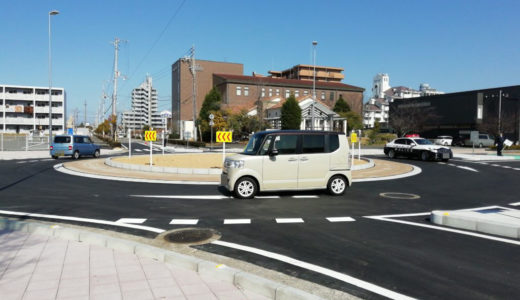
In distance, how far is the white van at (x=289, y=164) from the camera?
9.88 m

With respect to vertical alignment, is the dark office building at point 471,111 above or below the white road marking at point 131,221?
above

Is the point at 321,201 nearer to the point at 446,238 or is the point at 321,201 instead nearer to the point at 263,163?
the point at 263,163

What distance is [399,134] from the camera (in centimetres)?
6122

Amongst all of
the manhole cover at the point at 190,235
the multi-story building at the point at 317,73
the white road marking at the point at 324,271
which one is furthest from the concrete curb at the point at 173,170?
the multi-story building at the point at 317,73

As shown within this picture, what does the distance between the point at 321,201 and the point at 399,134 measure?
56.3 metres

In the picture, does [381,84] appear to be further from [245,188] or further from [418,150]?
[245,188]

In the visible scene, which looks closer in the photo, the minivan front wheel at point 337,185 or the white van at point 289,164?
the white van at point 289,164

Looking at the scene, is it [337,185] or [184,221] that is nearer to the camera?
[184,221]

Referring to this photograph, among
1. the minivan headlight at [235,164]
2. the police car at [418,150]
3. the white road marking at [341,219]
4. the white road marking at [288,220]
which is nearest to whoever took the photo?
the white road marking at [288,220]

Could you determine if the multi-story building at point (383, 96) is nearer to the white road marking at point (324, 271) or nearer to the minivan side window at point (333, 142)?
the minivan side window at point (333, 142)

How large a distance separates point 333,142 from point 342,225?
3946 mm

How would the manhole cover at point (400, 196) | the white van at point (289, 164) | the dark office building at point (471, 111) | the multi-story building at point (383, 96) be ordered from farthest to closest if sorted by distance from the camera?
the multi-story building at point (383, 96), the dark office building at point (471, 111), the manhole cover at point (400, 196), the white van at point (289, 164)

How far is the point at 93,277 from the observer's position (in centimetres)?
421

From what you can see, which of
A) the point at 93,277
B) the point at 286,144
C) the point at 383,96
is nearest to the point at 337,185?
the point at 286,144
